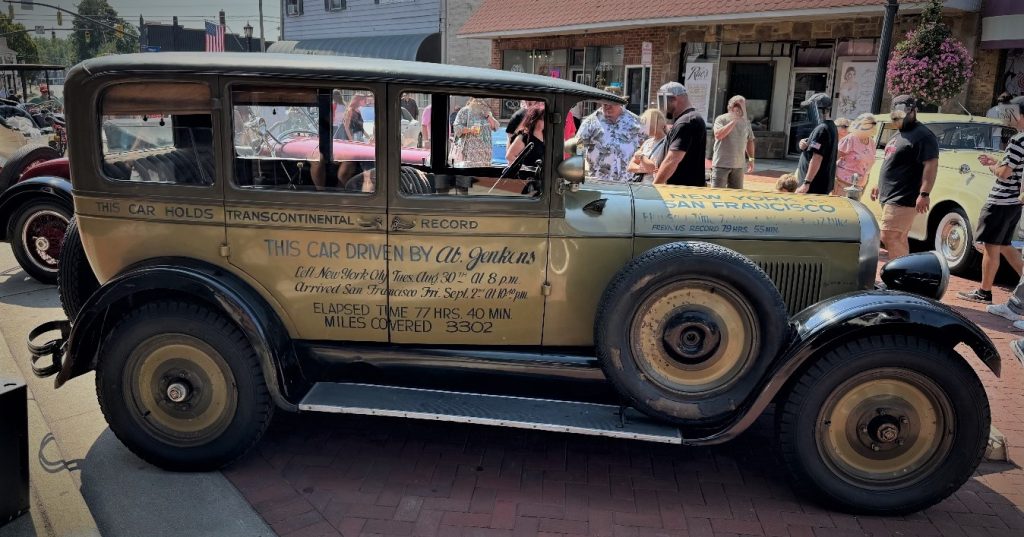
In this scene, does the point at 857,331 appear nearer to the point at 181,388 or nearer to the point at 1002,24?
the point at 181,388

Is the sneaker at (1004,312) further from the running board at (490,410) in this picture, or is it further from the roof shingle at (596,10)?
the roof shingle at (596,10)

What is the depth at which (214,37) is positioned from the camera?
26.2 metres

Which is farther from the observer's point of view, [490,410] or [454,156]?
[454,156]

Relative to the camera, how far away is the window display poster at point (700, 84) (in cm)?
1558

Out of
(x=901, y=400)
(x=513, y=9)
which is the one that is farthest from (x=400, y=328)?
(x=513, y=9)

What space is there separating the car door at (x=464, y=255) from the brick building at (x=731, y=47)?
10.6 metres

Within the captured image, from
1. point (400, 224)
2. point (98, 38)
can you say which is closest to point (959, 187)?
point (400, 224)

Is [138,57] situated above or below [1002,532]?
above

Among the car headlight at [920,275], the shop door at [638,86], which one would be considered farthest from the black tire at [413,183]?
the shop door at [638,86]

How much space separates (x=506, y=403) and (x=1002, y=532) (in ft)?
7.43

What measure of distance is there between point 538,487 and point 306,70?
2.26m

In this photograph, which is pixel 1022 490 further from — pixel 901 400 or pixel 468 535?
pixel 468 535

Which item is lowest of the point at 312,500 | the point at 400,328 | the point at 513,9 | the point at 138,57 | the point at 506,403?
the point at 312,500

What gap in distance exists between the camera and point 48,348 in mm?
3781
